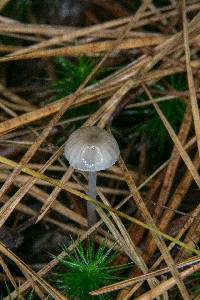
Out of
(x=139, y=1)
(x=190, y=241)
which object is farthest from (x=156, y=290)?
(x=139, y=1)

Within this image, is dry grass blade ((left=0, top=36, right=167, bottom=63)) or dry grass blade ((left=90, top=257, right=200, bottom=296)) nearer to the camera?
dry grass blade ((left=90, top=257, right=200, bottom=296))

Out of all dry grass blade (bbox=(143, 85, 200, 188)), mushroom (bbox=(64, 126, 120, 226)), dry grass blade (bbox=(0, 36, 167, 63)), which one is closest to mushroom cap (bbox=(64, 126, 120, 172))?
mushroom (bbox=(64, 126, 120, 226))

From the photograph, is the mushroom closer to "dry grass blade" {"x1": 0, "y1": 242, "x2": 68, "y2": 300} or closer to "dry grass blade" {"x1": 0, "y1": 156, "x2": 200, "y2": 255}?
"dry grass blade" {"x1": 0, "y1": 156, "x2": 200, "y2": 255}

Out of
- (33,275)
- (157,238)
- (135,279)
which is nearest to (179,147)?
(157,238)

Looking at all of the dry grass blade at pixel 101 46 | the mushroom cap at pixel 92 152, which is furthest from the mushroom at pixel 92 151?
the dry grass blade at pixel 101 46

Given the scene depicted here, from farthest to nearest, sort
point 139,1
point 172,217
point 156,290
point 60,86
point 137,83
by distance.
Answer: point 139,1, point 60,86, point 137,83, point 172,217, point 156,290

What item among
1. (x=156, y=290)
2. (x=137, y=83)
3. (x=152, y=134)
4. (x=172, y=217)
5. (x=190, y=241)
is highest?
(x=137, y=83)

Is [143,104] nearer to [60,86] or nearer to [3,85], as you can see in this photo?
[60,86]
